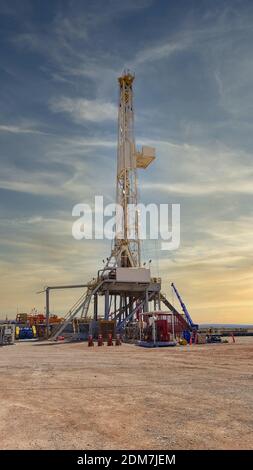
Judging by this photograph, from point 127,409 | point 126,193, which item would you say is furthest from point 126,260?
point 127,409

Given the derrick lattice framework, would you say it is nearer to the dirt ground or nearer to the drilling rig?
the drilling rig

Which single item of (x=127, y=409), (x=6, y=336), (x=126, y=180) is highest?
(x=126, y=180)

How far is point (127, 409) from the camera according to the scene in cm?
887

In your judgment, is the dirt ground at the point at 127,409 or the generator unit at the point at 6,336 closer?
the dirt ground at the point at 127,409

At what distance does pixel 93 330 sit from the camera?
43.2 m

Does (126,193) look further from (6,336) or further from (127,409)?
(127,409)

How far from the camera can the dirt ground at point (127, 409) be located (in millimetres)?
6551

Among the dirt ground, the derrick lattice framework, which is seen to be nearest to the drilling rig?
the derrick lattice framework

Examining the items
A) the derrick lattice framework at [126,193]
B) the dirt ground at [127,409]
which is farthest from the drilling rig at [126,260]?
the dirt ground at [127,409]

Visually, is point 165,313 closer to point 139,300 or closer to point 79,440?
point 139,300

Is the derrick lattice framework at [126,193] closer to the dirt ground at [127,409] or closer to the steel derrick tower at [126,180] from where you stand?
the steel derrick tower at [126,180]

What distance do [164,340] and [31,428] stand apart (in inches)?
1023

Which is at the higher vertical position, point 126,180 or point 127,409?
point 126,180
